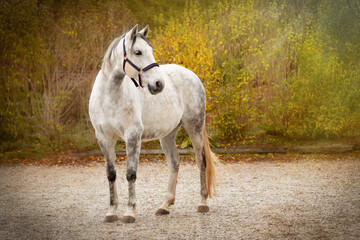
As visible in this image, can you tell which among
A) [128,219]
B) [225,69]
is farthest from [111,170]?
[225,69]

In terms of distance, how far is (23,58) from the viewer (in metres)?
10.7

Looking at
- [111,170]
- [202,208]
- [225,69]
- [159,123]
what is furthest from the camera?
[225,69]

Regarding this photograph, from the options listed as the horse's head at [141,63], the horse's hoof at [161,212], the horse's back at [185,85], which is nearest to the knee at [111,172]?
the horse's hoof at [161,212]

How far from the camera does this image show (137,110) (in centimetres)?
472

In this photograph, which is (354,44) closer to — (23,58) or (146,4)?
(23,58)

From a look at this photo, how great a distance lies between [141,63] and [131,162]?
1.26 metres

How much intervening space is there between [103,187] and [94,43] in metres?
5.20

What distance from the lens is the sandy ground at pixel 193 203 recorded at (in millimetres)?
4555

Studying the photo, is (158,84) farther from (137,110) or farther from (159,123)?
(159,123)

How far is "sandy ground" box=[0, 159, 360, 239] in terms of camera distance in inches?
179

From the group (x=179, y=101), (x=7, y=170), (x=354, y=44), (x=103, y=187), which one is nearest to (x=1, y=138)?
(x=7, y=170)

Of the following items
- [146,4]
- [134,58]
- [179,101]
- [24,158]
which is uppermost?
[146,4]

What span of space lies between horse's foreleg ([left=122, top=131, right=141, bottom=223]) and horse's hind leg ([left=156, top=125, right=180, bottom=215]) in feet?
1.97

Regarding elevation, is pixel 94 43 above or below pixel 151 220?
above
